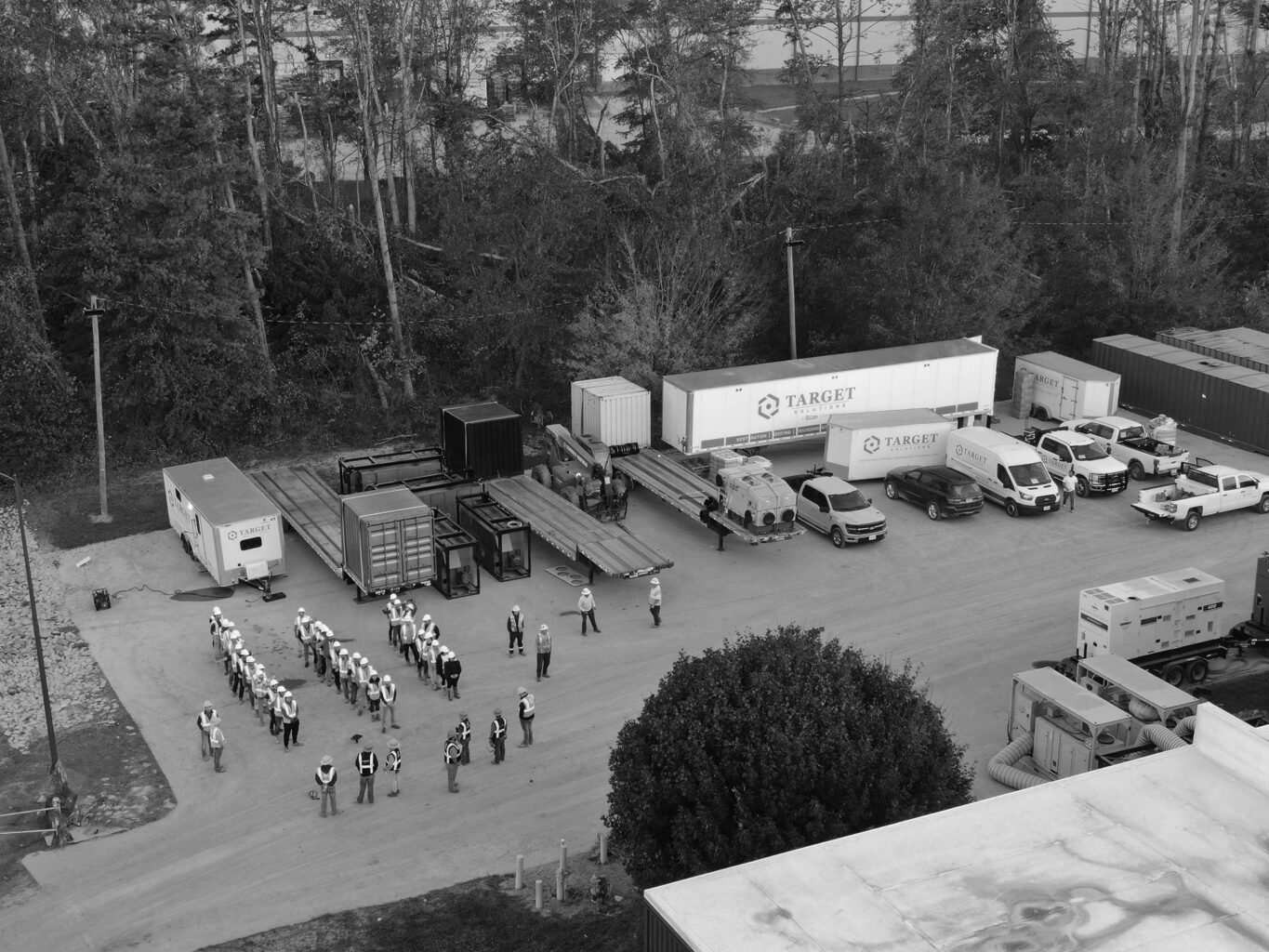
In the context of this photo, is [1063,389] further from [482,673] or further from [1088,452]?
[482,673]

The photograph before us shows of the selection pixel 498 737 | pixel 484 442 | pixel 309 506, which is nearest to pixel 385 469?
pixel 309 506

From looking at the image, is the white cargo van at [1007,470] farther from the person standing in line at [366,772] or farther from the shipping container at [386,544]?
the person standing in line at [366,772]

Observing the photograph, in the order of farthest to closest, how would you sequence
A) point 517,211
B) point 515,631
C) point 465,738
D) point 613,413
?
point 517,211, point 613,413, point 515,631, point 465,738

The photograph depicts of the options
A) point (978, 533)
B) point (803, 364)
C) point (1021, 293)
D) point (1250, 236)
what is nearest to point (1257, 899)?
point (978, 533)

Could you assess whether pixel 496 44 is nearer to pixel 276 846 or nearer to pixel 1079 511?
pixel 1079 511

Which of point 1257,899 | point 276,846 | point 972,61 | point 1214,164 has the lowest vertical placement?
point 276,846

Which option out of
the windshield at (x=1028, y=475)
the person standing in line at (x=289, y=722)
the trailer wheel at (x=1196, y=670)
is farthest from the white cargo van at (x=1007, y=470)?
the person standing in line at (x=289, y=722)

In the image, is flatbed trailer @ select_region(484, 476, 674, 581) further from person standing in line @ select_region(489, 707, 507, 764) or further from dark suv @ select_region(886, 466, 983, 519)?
dark suv @ select_region(886, 466, 983, 519)
